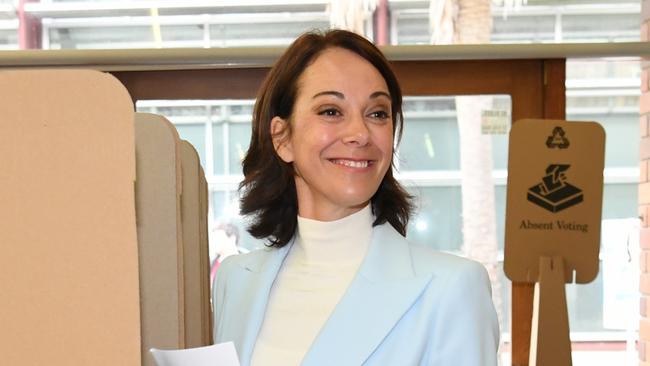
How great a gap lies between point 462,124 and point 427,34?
52 cm

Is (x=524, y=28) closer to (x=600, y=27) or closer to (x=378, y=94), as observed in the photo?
(x=600, y=27)

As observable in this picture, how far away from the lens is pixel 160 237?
1.11 meters

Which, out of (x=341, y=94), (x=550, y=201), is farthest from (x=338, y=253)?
(x=550, y=201)

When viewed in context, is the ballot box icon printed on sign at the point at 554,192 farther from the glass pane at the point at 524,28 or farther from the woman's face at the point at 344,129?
the woman's face at the point at 344,129

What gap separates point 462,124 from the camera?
3.98 metres

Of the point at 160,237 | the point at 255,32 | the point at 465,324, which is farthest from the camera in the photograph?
the point at 255,32

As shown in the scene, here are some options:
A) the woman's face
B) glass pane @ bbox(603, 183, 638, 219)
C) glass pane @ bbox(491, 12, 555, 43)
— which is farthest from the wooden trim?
the woman's face

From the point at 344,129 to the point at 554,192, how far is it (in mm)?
1849

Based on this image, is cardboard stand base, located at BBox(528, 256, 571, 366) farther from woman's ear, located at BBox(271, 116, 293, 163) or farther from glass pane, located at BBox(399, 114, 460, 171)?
woman's ear, located at BBox(271, 116, 293, 163)

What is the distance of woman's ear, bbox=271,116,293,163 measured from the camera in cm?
169

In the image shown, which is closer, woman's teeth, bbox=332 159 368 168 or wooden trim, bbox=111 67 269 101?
woman's teeth, bbox=332 159 368 168

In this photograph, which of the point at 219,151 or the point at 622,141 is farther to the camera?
the point at 622,141

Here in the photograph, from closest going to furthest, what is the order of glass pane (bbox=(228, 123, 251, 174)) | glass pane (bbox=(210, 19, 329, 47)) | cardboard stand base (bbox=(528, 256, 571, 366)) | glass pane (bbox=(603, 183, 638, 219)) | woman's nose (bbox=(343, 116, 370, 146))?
woman's nose (bbox=(343, 116, 370, 146)) < cardboard stand base (bbox=(528, 256, 571, 366)) < glass pane (bbox=(228, 123, 251, 174)) < glass pane (bbox=(210, 19, 329, 47)) < glass pane (bbox=(603, 183, 638, 219))

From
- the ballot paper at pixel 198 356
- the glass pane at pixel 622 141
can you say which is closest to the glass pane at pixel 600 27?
the glass pane at pixel 622 141
